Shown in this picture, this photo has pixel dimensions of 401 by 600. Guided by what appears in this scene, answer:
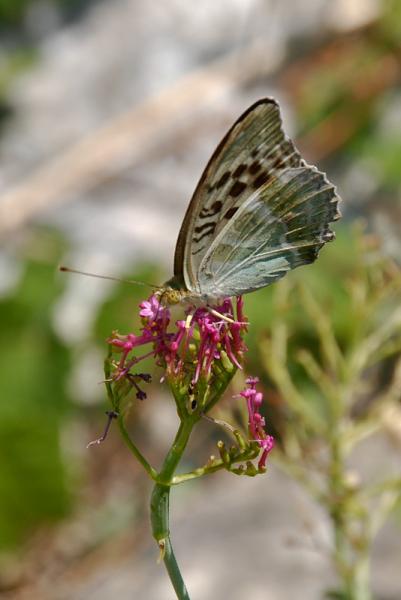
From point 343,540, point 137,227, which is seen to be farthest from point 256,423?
point 137,227

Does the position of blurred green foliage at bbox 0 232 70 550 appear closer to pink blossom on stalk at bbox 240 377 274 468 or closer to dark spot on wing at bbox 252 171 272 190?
dark spot on wing at bbox 252 171 272 190

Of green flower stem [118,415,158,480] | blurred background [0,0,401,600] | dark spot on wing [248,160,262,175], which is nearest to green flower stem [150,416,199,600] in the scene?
green flower stem [118,415,158,480]

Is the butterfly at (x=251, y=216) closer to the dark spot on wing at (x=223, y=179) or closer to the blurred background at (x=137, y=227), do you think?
the dark spot on wing at (x=223, y=179)

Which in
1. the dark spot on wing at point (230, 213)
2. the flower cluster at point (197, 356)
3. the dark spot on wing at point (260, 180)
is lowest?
the flower cluster at point (197, 356)

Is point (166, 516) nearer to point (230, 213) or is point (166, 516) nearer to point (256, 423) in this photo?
point (256, 423)

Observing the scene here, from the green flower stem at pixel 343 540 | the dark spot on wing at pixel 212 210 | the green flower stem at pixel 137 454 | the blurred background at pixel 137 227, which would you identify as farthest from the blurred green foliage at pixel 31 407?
the green flower stem at pixel 137 454

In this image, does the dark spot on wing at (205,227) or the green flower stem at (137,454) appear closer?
the green flower stem at (137,454)

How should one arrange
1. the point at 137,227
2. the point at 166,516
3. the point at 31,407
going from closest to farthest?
1. the point at 166,516
2. the point at 31,407
3. the point at 137,227
